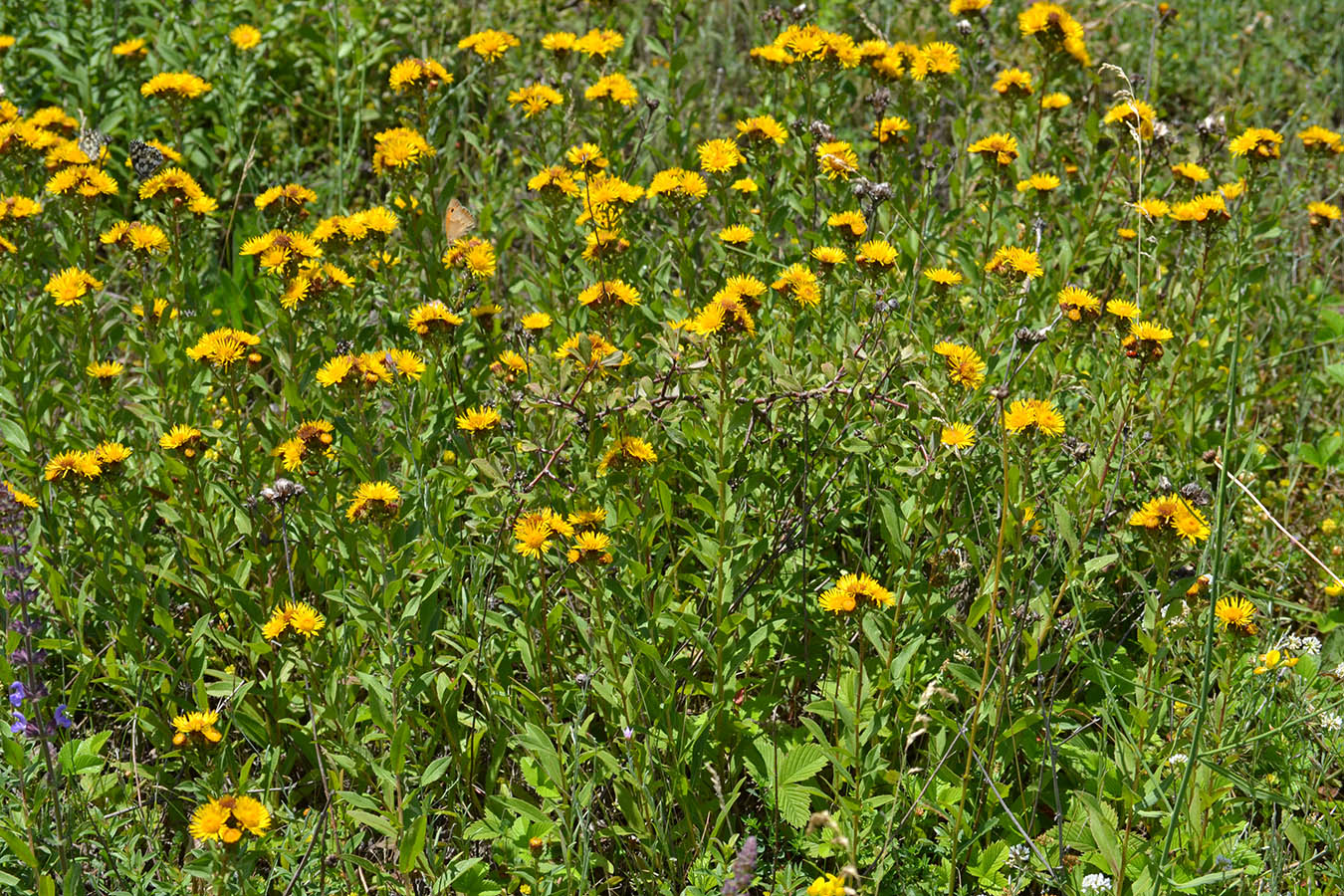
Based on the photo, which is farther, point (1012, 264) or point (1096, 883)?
point (1012, 264)

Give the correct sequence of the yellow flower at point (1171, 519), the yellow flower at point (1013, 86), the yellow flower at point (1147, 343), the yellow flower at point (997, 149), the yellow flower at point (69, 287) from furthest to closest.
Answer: the yellow flower at point (1013, 86), the yellow flower at point (997, 149), the yellow flower at point (69, 287), the yellow flower at point (1147, 343), the yellow flower at point (1171, 519)

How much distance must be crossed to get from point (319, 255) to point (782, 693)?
4.77ft

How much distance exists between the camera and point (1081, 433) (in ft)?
10.1

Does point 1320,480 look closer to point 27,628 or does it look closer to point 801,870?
point 801,870

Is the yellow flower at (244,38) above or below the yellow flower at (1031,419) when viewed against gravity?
above

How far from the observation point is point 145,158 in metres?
2.96

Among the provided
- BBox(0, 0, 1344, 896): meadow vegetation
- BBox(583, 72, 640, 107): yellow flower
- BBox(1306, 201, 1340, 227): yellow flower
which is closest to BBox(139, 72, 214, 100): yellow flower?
BBox(0, 0, 1344, 896): meadow vegetation

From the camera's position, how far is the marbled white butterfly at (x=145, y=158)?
→ 117 inches

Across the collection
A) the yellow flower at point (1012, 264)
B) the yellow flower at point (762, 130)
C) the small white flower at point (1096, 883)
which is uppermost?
the yellow flower at point (762, 130)

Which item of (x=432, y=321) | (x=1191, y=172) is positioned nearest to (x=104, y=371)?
(x=432, y=321)

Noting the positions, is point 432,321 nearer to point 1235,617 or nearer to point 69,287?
point 69,287

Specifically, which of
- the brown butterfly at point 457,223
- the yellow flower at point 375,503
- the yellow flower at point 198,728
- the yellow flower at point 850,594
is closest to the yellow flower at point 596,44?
the brown butterfly at point 457,223

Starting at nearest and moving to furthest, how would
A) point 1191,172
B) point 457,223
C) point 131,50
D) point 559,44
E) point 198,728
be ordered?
1. point 198,728
2. point 457,223
3. point 1191,172
4. point 559,44
5. point 131,50

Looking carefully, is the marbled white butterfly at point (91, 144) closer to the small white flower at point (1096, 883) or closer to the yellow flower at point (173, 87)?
the yellow flower at point (173, 87)
